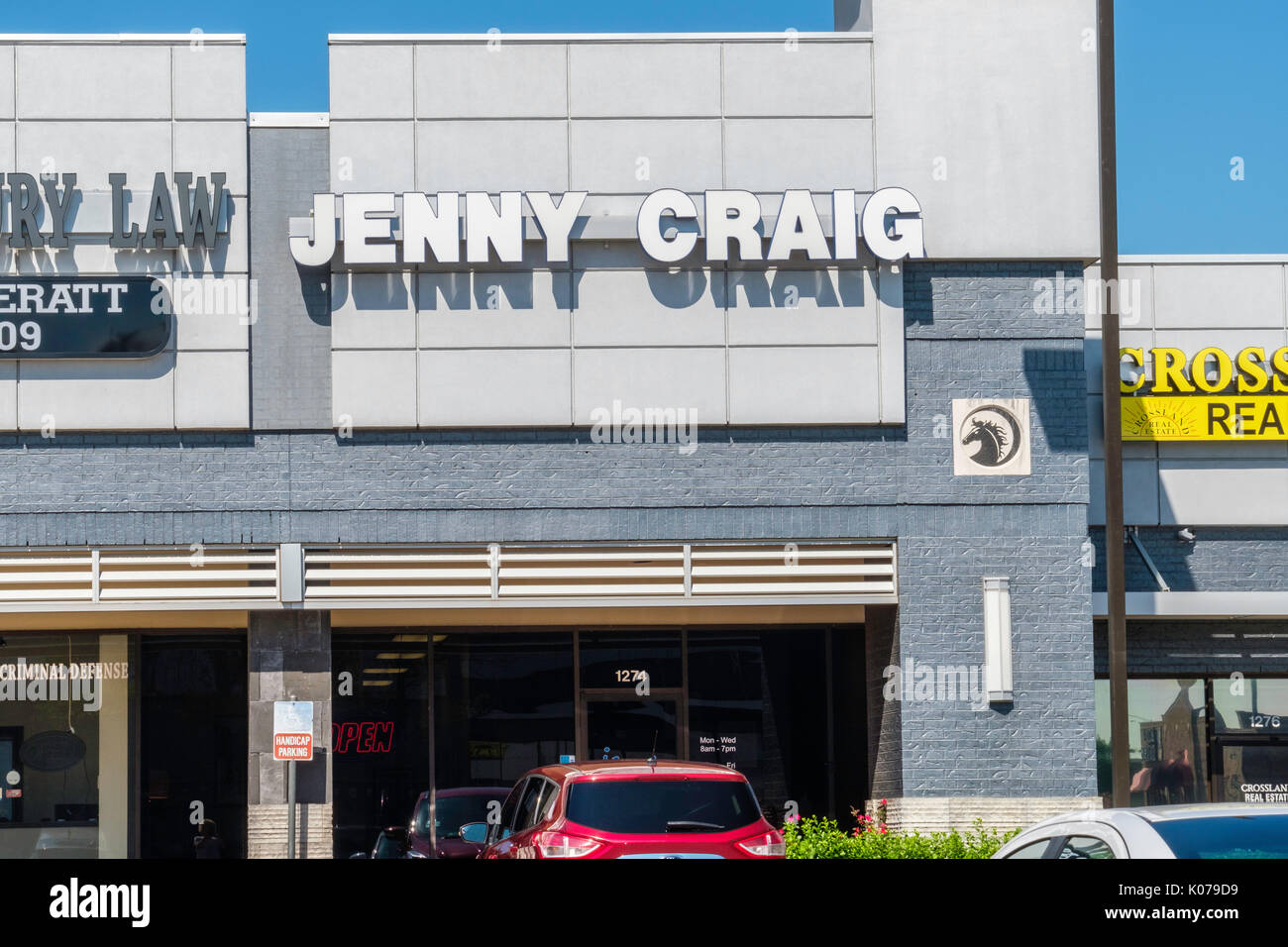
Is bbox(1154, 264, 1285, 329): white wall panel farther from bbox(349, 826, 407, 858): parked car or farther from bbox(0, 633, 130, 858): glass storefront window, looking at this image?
bbox(0, 633, 130, 858): glass storefront window

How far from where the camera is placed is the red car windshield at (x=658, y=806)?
10578 millimetres

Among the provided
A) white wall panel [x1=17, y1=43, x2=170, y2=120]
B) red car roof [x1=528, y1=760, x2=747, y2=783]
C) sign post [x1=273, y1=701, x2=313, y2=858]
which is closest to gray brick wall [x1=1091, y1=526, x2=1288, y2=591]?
sign post [x1=273, y1=701, x2=313, y2=858]

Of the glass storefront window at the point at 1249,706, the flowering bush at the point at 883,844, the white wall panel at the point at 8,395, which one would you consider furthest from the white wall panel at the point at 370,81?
the glass storefront window at the point at 1249,706

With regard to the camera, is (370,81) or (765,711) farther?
(765,711)

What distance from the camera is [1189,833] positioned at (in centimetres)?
576

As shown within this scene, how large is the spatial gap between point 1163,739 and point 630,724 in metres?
6.78

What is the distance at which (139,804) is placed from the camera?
19891 mm

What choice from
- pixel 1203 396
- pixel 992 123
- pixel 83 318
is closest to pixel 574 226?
pixel 992 123

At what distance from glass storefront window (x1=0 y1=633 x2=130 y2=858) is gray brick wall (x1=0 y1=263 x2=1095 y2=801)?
2.52m

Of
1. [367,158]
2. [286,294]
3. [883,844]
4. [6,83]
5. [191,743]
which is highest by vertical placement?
[6,83]

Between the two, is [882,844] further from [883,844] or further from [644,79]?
[644,79]

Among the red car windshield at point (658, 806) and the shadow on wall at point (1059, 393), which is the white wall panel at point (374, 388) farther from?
the red car windshield at point (658, 806)

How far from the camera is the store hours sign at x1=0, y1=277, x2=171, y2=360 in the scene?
18125 mm
